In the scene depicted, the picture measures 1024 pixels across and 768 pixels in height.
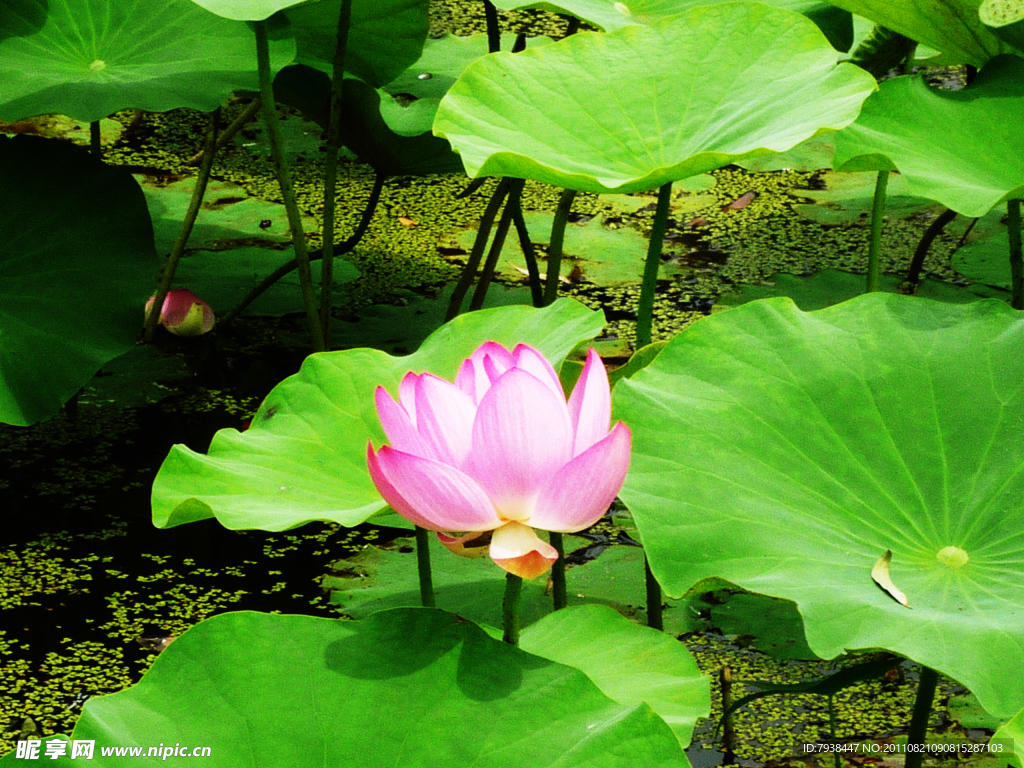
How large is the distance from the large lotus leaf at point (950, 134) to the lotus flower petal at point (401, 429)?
0.86m

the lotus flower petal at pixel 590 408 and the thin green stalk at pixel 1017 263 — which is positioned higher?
the lotus flower petal at pixel 590 408

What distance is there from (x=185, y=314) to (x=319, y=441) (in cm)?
96

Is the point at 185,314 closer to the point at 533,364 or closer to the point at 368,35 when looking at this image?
the point at 368,35

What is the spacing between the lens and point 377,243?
7.77 feet

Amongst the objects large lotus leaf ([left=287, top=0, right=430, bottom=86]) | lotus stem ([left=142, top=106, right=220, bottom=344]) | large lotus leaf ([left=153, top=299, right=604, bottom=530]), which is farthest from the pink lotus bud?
large lotus leaf ([left=153, top=299, right=604, bottom=530])

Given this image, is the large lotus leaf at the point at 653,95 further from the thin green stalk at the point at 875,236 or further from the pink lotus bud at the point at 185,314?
the pink lotus bud at the point at 185,314

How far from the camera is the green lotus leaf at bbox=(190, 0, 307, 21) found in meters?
1.22

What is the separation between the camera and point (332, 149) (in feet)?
5.50

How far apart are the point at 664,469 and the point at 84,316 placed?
0.95 m

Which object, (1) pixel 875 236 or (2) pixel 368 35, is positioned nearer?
(1) pixel 875 236

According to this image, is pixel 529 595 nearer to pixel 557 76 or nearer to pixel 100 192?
pixel 557 76

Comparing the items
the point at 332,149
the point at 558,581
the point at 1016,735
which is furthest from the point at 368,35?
the point at 1016,735

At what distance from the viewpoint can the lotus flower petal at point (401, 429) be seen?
72 cm

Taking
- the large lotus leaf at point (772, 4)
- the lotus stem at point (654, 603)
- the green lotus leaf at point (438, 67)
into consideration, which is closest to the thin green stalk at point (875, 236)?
the large lotus leaf at point (772, 4)
